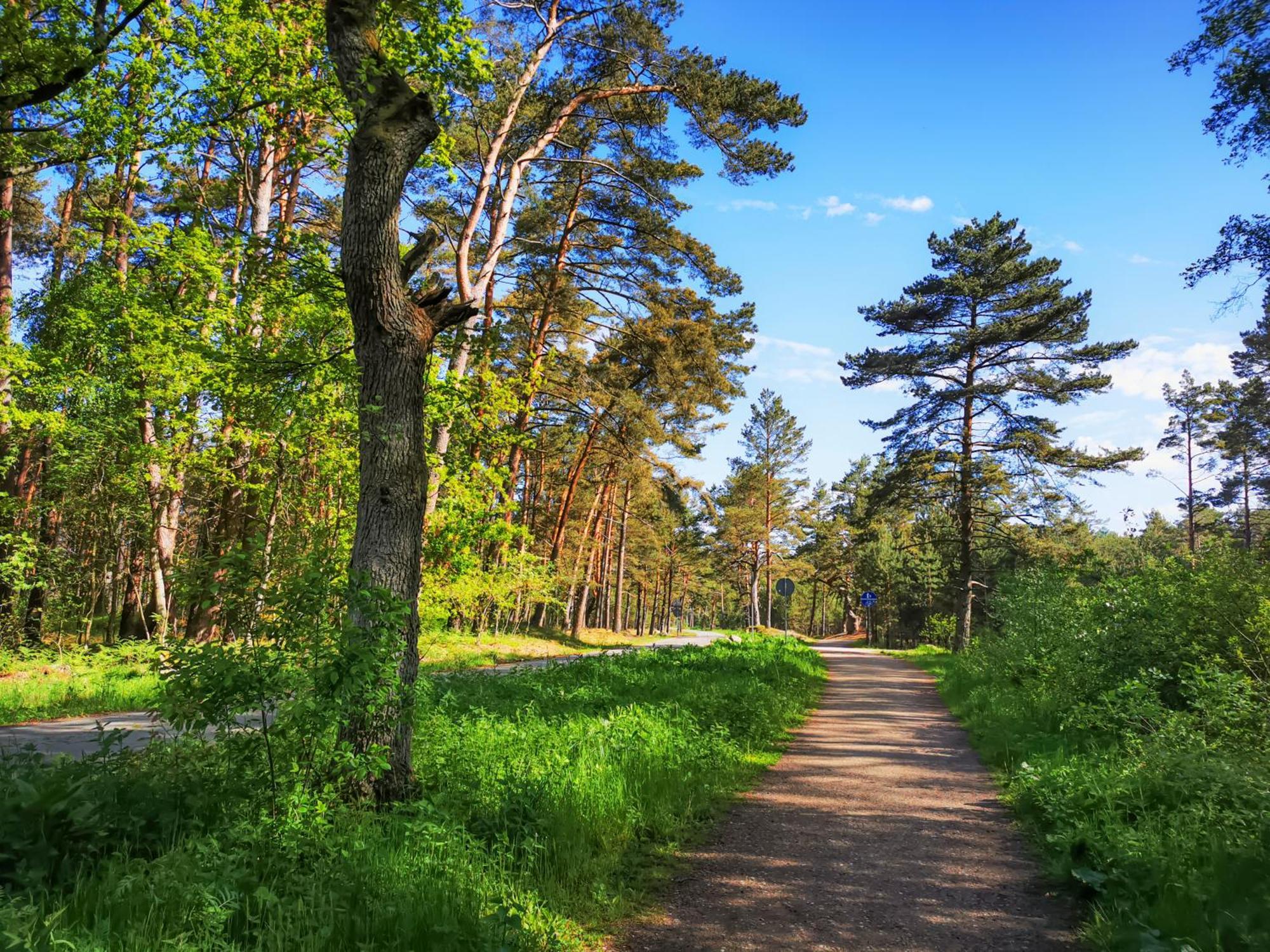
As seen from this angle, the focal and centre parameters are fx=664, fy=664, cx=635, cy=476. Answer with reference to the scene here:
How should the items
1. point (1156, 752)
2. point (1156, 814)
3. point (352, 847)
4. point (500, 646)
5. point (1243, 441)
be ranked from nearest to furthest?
point (352, 847) < point (1156, 814) < point (1156, 752) < point (500, 646) < point (1243, 441)

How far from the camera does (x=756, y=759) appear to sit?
24.7ft

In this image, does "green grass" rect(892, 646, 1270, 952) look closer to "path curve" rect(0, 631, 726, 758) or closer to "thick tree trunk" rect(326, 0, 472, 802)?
"thick tree trunk" rect(326, 0, 472, 802)

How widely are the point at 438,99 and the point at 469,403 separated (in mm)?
3144

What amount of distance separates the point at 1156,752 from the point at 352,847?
5774mm

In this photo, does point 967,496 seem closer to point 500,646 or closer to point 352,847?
point 500,646

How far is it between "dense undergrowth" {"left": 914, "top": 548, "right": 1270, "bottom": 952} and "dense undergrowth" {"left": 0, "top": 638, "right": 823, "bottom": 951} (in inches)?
105


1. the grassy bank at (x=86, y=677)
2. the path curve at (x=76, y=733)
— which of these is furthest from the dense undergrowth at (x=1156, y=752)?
the path curve at (x=76, y=733)

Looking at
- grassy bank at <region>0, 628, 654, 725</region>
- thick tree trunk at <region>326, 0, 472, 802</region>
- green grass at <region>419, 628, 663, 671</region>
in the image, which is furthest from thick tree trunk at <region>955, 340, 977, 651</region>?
thick tree trunk at <region>326, 0, 472, 802</region>

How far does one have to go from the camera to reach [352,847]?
11.6 feet

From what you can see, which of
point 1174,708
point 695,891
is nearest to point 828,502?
point 1174,708

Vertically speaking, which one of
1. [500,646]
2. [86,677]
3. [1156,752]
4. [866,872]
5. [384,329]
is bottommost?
[500,646]

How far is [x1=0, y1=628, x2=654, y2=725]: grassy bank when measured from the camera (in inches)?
331

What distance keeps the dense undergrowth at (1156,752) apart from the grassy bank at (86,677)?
4.81 metres

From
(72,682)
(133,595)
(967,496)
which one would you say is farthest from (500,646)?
(967,496)
